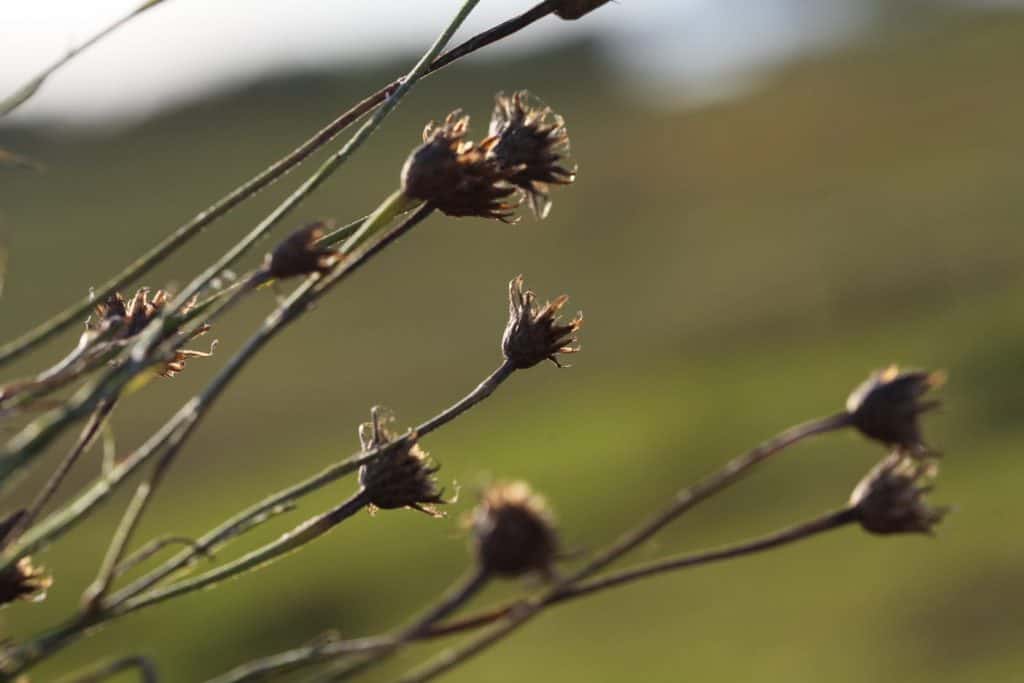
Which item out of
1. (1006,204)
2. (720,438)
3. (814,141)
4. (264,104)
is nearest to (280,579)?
(720,438)

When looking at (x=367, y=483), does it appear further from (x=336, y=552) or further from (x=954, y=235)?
(x=954, y=235)

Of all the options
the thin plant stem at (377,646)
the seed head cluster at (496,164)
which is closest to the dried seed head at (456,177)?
the seed head cluster at (496,164)

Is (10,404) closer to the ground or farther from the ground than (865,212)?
closer to the ground

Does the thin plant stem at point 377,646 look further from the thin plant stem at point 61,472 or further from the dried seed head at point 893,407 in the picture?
the dried seed head at point 893,407

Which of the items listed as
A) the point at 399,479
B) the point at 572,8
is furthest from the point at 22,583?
the point at 572,8

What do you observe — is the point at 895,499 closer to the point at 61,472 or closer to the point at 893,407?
the point at 893,407
